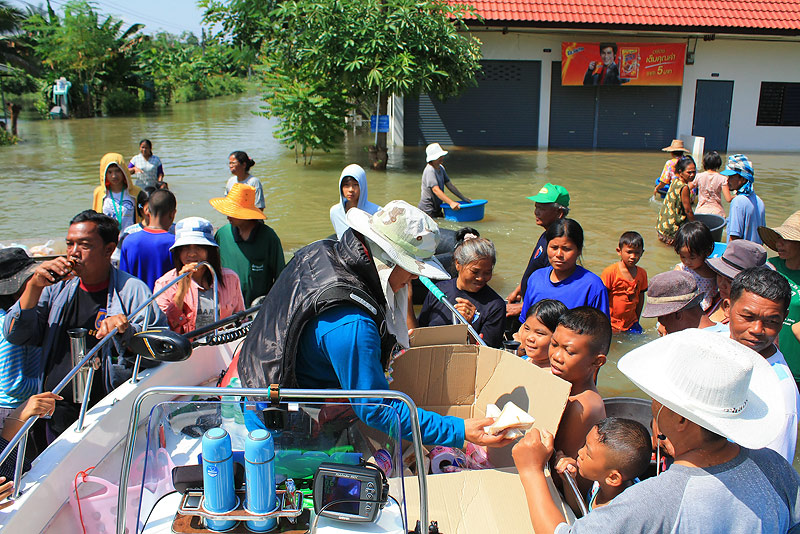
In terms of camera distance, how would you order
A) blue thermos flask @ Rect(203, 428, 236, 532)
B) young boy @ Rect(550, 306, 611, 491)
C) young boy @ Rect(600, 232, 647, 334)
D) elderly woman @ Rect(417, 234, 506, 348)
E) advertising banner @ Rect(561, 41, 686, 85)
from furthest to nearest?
advertising banner @ Rect(561, 41, 686, 85) < young boy @ Rect(600, 232, 647, 334) < elderly woman @ Rect(417, 234, 506, 348) < young boy @ Rect(550, 306, 611, 491) < blue thermos flask @ Rect(203, 428, 236, 532)

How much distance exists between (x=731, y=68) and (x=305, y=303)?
22756 mm

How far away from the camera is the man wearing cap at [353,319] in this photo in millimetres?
2203

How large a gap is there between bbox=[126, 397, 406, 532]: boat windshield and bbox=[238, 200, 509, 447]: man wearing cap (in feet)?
0.37

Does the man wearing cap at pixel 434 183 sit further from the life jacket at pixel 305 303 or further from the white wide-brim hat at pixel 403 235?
the life jacket at pixel 305 303

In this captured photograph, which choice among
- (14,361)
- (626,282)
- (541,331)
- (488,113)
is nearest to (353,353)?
(541,331)

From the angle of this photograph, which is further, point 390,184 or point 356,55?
point 390,184

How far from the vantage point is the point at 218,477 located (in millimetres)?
1829

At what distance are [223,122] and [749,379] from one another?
103 ft

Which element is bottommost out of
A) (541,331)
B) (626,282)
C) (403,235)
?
(626,282)

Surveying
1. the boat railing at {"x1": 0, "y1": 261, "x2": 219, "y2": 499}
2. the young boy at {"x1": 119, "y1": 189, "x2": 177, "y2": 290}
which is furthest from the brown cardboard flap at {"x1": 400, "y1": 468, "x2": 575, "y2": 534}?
the young boy at {"x1": 119, "y1": 189, "x2": 177, "y2": 290}

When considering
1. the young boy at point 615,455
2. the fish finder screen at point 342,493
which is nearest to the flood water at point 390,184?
the young boy at point 615,455

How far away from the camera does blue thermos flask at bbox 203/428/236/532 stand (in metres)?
1.81

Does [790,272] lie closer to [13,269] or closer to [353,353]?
[353,353]

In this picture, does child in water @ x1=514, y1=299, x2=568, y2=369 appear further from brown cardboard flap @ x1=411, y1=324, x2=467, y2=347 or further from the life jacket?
the life jacket
